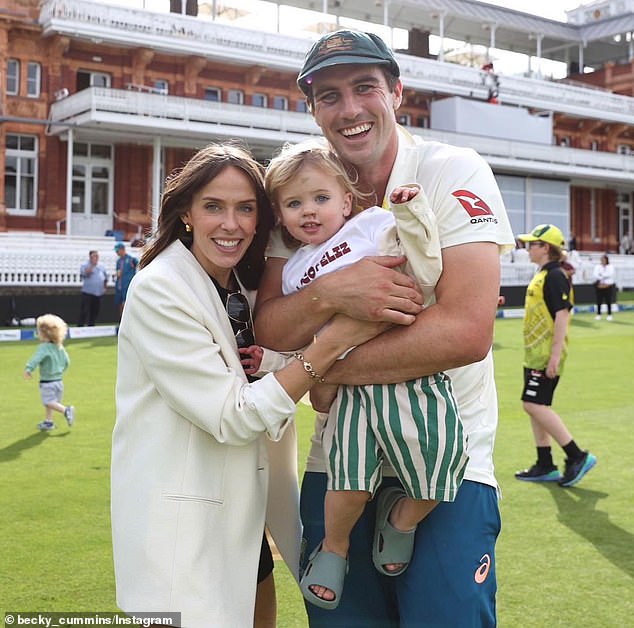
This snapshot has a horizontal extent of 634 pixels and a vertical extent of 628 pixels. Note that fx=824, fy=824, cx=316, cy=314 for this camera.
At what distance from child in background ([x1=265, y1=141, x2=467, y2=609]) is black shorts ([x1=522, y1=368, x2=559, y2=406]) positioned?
4.41m

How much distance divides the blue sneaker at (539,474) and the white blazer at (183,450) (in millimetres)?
4536

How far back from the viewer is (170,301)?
2248 millimetres

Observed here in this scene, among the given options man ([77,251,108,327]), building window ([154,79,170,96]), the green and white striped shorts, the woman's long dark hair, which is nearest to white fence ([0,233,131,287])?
man ([77,251,108,327])

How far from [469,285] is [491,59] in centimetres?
4399

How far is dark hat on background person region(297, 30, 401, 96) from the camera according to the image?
247cm

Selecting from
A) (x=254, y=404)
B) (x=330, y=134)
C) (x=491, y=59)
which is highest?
(x=491, y=59)

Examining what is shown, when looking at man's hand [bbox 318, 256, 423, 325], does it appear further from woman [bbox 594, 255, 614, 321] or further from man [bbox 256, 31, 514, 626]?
woman [bbox 594, 255, 614, 321]

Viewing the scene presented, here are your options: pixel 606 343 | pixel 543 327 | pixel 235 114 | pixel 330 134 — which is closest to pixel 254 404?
pixel 330 134

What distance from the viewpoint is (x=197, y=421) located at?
2229 millimetres

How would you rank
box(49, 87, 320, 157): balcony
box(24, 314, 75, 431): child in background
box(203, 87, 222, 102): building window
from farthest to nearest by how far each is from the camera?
box(203, 87, 222, 102): building window, box(49, 87, 320, 157): balcony, box(24, 314, 75, 431): child in background

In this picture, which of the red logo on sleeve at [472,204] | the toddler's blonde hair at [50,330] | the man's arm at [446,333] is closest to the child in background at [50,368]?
the toddler's blonde hair at [50,330]

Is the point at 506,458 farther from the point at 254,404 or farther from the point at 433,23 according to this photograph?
the point at 433,23

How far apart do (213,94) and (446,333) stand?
32364 mm

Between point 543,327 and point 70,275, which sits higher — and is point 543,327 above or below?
below
